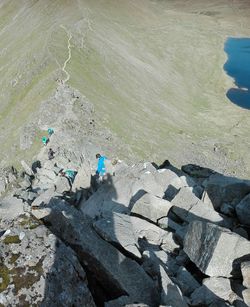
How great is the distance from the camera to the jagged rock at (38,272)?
31.3 feet

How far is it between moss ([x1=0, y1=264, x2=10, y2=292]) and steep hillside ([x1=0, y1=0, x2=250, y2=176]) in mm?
41454

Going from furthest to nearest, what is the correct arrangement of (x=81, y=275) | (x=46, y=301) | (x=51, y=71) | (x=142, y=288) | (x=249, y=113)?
1. (x=249, y=113)
2. (x=51, y=71)
3. (x=142, y=288)
4. (x=81, y=275)
5. (x=46, y=301)

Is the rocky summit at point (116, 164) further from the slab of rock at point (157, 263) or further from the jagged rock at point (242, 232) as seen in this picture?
the jagged rock at point (242, 232)

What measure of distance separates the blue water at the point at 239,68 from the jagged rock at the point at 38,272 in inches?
3402

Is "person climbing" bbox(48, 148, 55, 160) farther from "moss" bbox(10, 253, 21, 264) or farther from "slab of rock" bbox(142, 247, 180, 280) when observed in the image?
"moss" bbox(10, 253, 21, 264)

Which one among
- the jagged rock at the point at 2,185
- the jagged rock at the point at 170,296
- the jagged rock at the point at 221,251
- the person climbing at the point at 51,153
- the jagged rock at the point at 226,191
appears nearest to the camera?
the jagged rock at the point at 170,296

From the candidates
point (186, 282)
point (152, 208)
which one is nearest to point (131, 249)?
point (186, 282)

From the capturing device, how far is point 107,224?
1667 cm

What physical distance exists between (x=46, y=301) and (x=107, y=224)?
722cm

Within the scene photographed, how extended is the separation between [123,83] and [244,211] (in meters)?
63.1

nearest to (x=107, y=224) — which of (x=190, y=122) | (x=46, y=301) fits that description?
(x=46, y=301)

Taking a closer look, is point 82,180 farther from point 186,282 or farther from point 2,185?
point 2,185

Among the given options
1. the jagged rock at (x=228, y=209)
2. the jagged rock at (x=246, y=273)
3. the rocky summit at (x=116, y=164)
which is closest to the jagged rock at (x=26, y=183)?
the rocky summit at (x=116, y=164)

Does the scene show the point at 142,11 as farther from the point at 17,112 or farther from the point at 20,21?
the point at 17,112
